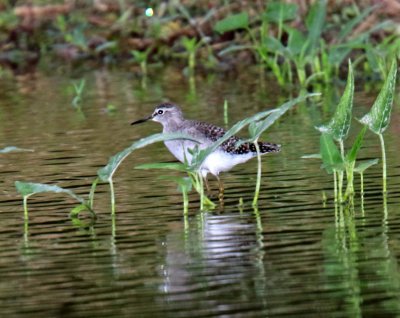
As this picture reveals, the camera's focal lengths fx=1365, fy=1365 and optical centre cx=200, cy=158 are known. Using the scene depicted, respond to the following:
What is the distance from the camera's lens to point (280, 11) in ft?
52.0

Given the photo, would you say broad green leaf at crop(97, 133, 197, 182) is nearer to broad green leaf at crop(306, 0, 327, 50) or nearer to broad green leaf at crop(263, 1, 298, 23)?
broad green leaf at crop(306, 0, 327, 50)

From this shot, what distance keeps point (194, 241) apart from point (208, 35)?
37.9 ft

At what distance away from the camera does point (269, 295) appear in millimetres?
6359

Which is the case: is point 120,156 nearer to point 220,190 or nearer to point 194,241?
point 194,241

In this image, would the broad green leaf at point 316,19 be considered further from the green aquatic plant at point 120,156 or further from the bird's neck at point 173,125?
the green aquatic plant at point 120,156

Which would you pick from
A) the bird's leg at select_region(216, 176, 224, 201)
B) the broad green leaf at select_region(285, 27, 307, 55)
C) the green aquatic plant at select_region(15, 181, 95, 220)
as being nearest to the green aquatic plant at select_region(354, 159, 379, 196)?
the bird's leg at select_region(216, 176, 224, 201)

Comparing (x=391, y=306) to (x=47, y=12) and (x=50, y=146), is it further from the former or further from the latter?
(x=47, y=12)

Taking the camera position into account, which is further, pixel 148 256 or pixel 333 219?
pixel 333 219

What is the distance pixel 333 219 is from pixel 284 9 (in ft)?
26.0

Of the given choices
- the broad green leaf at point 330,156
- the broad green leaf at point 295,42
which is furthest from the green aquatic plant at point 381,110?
the broad green leaf at point 295,42

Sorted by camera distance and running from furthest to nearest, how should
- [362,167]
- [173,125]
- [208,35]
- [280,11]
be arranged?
[208,35]
[280,11]
[173,125]
[362,167]

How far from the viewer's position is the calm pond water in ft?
20.8

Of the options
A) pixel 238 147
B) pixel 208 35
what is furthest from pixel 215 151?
pixel 208 35

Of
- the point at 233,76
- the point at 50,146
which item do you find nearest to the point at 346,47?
the point at 233,76
